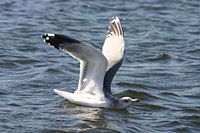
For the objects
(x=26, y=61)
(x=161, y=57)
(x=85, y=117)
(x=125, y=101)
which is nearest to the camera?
(x=85, y=117)

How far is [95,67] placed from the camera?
31.8ft

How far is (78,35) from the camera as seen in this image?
15.9m

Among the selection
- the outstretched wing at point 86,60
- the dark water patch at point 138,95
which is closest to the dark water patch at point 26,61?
the dark water patch at point 138,95

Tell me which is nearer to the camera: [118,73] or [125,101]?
[125,101]

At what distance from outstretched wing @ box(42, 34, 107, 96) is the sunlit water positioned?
377 millimetres

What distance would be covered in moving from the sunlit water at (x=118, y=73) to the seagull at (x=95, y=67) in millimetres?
177

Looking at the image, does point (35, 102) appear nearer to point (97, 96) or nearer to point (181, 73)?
point (97, 96)

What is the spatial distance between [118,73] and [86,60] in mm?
3115

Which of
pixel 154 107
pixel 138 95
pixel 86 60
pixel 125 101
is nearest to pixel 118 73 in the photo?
pixel 138 95

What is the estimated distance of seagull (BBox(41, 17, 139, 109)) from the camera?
360 inches

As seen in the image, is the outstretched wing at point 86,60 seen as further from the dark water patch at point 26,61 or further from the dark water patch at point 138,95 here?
the dark water patch at point 26,61

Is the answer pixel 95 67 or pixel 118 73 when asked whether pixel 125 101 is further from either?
pixel 118 73

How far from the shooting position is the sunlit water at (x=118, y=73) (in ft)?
31.2

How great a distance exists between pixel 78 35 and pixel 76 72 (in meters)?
3.39
